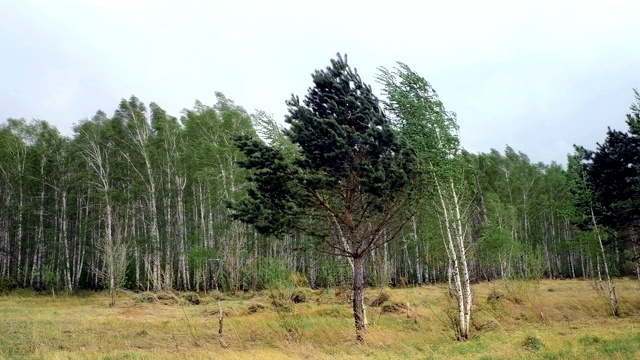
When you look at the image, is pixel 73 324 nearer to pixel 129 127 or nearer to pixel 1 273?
pixel 129 127

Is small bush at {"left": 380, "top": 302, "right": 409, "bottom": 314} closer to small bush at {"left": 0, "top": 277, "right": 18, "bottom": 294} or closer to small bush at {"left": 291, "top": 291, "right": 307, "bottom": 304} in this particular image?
small bush at {"left": 291, "top": 291, "right": 307, "bottom": 304}

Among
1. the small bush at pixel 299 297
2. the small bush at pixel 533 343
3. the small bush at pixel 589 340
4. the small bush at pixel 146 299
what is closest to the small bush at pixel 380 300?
the small bush at pixel 299 297

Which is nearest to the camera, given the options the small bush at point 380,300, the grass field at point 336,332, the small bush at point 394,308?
the grass field at point 336,332

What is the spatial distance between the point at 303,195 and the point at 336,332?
490 cm

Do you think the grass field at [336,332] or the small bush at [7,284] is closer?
the grass field at [336,332]

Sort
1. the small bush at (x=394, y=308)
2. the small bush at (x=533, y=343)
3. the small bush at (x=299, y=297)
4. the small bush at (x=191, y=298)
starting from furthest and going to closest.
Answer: the small bush at (x=191, y=298) → the small bush at (x=299, y=297) → the small bush at (x=394, y=308) → the small bush at (x=533, y=343)

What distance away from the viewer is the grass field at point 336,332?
11664mm

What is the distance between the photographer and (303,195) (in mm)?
14914

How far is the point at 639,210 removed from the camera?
2270 cm

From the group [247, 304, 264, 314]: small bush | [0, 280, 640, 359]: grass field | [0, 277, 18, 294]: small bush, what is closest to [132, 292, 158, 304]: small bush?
[0, 280, 640, 359]: grass field

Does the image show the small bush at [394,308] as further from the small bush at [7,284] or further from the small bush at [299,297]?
the small bush at [7,284]

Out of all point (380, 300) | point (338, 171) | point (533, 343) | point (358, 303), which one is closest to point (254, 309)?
point (380, 300)

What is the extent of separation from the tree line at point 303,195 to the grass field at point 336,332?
1961 mm

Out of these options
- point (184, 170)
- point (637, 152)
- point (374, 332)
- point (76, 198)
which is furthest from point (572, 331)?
point (76, 198)
